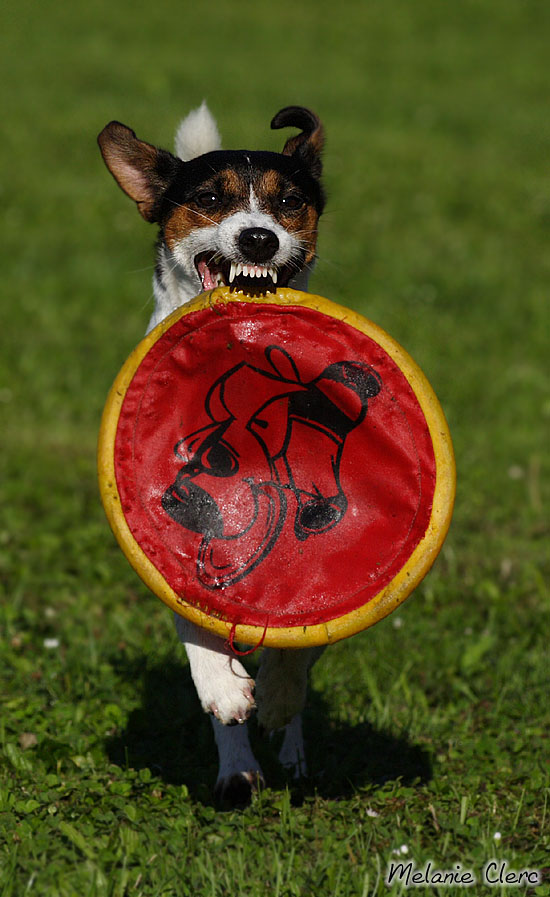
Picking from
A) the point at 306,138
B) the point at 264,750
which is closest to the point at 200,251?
the point at 306,138

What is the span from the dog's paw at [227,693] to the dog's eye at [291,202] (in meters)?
1.79

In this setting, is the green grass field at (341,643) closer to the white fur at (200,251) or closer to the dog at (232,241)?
the dog at (232,241)

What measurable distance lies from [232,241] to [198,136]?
0.96m

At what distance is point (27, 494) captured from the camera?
6977 millimetres

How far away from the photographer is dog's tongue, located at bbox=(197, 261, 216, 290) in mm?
4125

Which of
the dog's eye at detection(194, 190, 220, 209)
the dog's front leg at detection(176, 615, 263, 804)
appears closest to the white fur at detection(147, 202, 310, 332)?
the dog's eye at detection(194, 190, 220, 209)

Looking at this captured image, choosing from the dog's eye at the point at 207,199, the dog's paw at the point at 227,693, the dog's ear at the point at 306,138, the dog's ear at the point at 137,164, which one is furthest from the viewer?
the dog's ear at the point at 306,138

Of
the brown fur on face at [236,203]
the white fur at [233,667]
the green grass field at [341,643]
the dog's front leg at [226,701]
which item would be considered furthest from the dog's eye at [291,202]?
the dog's front leg at [226,701]

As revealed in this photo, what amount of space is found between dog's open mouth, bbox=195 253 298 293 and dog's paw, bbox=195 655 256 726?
1.28 m

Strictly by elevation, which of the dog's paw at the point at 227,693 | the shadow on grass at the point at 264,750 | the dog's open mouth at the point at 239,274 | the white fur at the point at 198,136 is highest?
the white fur at the point at 198,136

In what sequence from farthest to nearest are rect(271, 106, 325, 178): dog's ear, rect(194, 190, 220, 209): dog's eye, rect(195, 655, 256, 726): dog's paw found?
rect(271, 106, 325, 178): dog's ear < rect(194, 190, 220, 209): dog's eye < rect(195, 655, 256, 726): dog's paw

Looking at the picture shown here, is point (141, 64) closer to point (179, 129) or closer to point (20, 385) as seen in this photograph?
point (20, 385)

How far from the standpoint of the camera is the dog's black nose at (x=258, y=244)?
3895 mm

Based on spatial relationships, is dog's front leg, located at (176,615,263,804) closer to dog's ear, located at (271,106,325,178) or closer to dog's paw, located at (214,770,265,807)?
dog's paw, located at (214,770,265,807)
